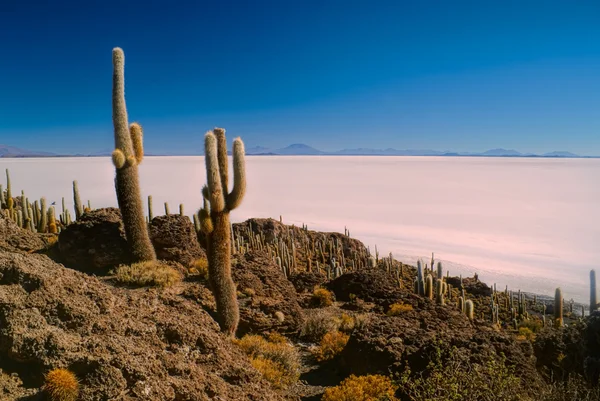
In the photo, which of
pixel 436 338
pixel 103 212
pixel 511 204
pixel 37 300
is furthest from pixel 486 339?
pixel 511 204

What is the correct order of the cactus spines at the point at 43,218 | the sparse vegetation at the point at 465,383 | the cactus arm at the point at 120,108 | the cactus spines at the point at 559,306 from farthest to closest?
the cactus spines at the point at 43,218
the cactus spines at the point at 559,306
the cactus arm at the point at 120,108
the sparse vegetation at the point at 465,383

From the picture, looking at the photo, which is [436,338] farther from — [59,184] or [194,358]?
[59,184]

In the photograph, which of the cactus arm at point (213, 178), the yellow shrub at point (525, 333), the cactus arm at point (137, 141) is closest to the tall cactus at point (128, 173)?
the cactus arm at point (137, 141)

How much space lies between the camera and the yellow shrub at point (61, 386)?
3.56m

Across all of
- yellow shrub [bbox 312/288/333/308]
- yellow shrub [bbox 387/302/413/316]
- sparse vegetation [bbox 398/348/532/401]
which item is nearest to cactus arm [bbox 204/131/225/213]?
yellow shrub [bbox 312/288/333/308]

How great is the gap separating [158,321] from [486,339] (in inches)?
198

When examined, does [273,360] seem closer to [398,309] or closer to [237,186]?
[237,186]

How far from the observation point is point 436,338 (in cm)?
694

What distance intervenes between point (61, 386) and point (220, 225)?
564 cm

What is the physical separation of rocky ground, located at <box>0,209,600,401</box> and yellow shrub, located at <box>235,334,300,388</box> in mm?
189

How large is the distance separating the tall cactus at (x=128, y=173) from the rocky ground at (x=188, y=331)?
53cm

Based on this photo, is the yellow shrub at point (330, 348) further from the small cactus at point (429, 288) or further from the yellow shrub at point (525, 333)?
the small cactus at point (429, 288)

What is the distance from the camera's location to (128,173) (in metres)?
11.6

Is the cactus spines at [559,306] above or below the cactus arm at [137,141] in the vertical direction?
below
